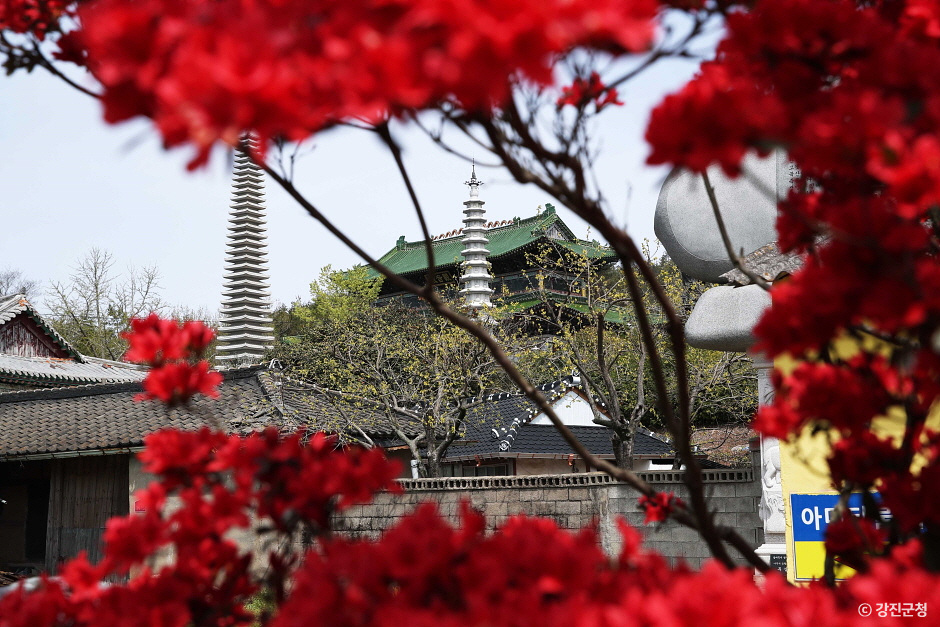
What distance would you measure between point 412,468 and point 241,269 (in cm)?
815

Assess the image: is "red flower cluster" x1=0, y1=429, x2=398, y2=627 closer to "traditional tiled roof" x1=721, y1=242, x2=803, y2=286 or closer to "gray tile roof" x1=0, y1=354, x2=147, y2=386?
"traditional tiled roof" x1=721, y1=242, x2=803, y2=286

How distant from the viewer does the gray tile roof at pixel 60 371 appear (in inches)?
753

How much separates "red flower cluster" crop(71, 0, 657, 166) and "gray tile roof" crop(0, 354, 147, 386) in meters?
18.8

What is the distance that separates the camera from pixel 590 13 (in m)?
0.91

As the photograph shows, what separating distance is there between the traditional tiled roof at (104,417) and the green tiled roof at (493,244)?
1409 centimetres

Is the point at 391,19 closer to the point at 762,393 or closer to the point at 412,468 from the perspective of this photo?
the point at 762,393

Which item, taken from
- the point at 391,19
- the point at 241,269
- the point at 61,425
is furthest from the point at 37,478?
the point at 391,19

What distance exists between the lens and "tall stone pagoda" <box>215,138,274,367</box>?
66.5ft

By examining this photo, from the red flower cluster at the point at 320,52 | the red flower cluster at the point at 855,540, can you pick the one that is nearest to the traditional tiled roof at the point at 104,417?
the red flower cluster at the point at 855,540

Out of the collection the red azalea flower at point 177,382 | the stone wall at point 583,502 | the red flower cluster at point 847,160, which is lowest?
the stone wall at point 583,502

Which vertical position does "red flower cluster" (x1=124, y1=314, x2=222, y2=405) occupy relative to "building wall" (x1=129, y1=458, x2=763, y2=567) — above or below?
above

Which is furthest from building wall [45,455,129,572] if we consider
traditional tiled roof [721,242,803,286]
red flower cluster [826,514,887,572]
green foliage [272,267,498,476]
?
red flower cluster [826,514,887,572]

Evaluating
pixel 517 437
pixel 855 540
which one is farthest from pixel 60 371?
pixel 855 540

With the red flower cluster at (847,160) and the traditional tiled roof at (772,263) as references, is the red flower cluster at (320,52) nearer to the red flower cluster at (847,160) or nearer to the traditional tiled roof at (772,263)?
the red flower cluster at (847,160)
